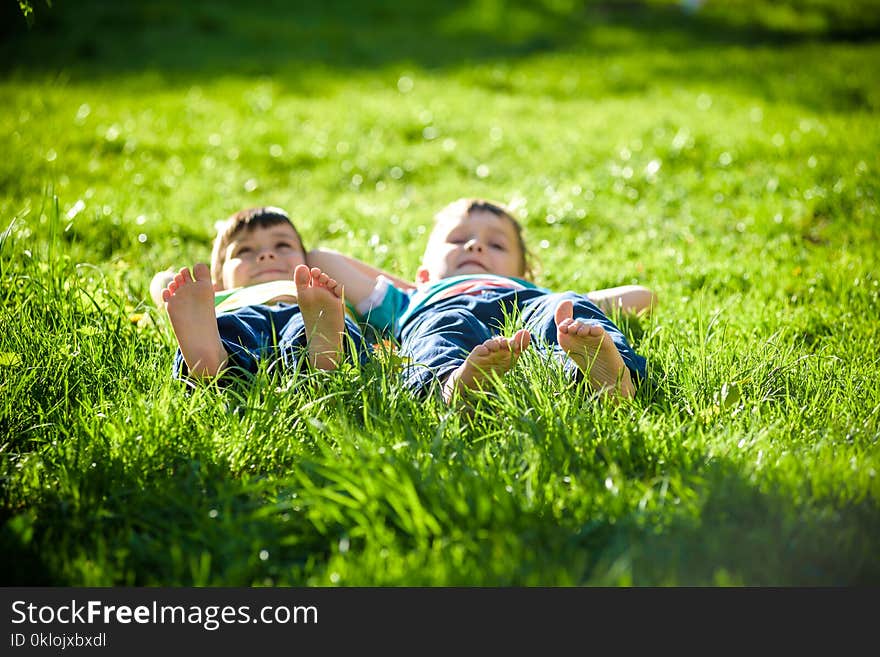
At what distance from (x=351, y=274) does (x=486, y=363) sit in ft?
4.17

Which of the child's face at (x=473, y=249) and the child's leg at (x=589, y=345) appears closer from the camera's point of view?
the child's leg at (x=589, y=345)

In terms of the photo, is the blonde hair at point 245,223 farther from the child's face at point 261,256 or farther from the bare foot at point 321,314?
the bare foot at point 321,314

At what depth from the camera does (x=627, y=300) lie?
11.6 ft

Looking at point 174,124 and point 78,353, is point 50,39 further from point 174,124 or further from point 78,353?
point 78,353

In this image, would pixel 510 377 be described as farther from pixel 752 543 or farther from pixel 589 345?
pixel 752 543

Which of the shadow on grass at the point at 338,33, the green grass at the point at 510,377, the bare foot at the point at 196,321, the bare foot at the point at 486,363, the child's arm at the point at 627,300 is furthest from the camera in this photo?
the shadow on grass at the point at 338,33

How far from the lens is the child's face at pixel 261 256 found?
11.9ft

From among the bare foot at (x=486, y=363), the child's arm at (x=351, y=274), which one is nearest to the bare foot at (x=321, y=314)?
the bare foot at (x=486, y=363)

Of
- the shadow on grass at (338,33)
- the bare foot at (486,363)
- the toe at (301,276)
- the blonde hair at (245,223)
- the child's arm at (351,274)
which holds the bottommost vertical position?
the bare foot at (486,363)

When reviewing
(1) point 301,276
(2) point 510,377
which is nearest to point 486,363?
(2) point 510,377

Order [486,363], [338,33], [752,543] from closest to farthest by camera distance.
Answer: [752,543]
[486,363]
[338,33]

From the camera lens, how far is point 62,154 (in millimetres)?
6207

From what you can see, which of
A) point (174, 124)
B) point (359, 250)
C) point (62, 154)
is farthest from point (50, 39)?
point (359, 250)

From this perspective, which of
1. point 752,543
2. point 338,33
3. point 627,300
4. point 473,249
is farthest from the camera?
point 338,33
